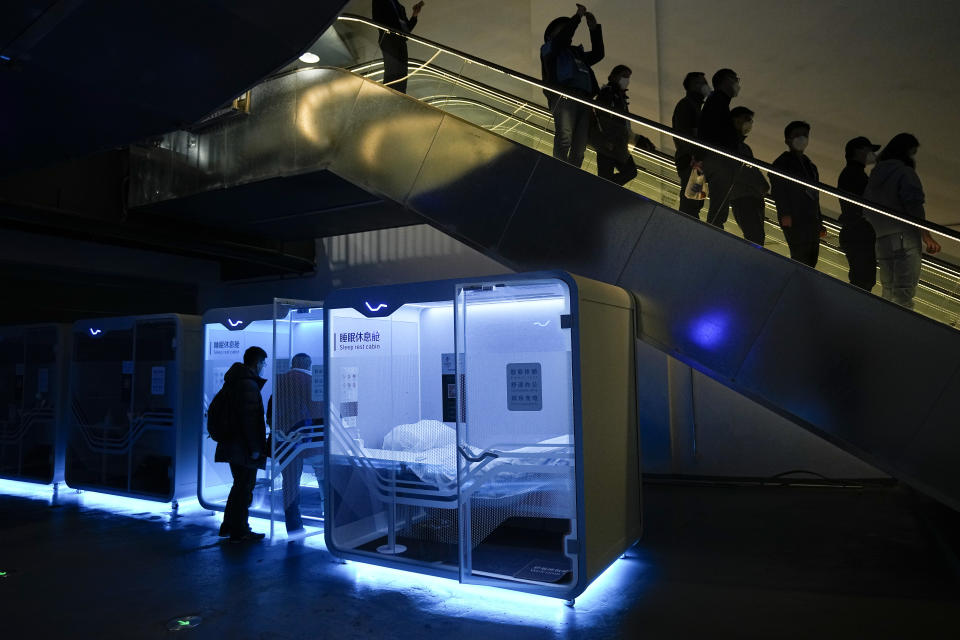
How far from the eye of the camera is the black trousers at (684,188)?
226 inches

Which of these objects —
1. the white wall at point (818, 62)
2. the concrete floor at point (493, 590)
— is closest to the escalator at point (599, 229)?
the concrete floor at point (493, 590)

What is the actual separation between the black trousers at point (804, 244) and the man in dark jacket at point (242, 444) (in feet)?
16.7

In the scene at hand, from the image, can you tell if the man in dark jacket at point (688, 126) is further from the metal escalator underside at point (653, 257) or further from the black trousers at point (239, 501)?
the black trousers at point (239, 501)

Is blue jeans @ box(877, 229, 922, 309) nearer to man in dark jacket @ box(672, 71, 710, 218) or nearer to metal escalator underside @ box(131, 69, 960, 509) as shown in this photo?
metal escalator underside @ box(131, 69, 960, 509)

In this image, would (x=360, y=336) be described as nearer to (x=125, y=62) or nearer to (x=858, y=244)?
(x=125, y=62)

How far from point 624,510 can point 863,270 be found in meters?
2.66

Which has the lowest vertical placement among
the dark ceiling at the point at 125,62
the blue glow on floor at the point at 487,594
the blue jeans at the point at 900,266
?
the blue glow on floor at the point at 487,594

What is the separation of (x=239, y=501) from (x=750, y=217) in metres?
5.46

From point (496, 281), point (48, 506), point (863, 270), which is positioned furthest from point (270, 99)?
point (863, 270)

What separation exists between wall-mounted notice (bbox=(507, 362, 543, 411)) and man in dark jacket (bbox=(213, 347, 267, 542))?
2.78 meters

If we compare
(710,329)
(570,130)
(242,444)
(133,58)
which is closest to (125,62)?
(133,58)

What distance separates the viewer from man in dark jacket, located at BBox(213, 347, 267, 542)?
6.18 meters

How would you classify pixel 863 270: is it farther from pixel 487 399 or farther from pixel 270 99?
pixel 270 99

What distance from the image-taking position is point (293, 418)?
6305 mm
